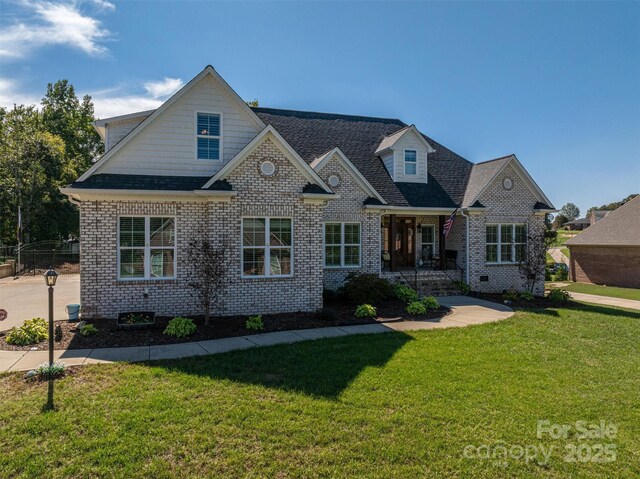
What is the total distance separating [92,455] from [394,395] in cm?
406

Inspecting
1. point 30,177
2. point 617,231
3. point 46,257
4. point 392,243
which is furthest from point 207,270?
point 30,177

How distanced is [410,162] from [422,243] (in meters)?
4.05

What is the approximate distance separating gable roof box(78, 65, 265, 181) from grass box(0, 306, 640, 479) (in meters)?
6.50

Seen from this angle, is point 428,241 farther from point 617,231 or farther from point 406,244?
point 617,231

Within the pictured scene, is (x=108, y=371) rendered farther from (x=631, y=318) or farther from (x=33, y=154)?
(x=33, y=154)

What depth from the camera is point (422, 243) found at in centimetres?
1961

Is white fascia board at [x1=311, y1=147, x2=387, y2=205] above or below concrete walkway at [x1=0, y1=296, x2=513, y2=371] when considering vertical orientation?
above

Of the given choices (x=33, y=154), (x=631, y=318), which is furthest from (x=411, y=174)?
(x=33, y=154)

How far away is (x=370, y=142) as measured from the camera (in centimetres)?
2038

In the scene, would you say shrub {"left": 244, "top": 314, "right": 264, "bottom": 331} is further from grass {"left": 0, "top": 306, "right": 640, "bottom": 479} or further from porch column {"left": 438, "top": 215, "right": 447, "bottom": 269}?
porch column {"left": 438, "top": 215, "right": 447, "bottom": 269}

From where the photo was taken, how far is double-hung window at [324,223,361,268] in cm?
1583

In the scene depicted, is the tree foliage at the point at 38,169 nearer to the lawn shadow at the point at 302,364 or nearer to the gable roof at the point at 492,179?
the lawn shadow at the point at 302,364

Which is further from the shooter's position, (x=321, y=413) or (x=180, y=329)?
(x=180, y=329)

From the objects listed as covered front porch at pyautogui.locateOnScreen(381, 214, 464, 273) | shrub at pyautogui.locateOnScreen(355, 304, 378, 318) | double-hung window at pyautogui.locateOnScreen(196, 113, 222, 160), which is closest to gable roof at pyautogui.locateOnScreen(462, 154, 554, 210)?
covered front porch at pyautogui.locateOnScreen(381, 214, 464, 273)
